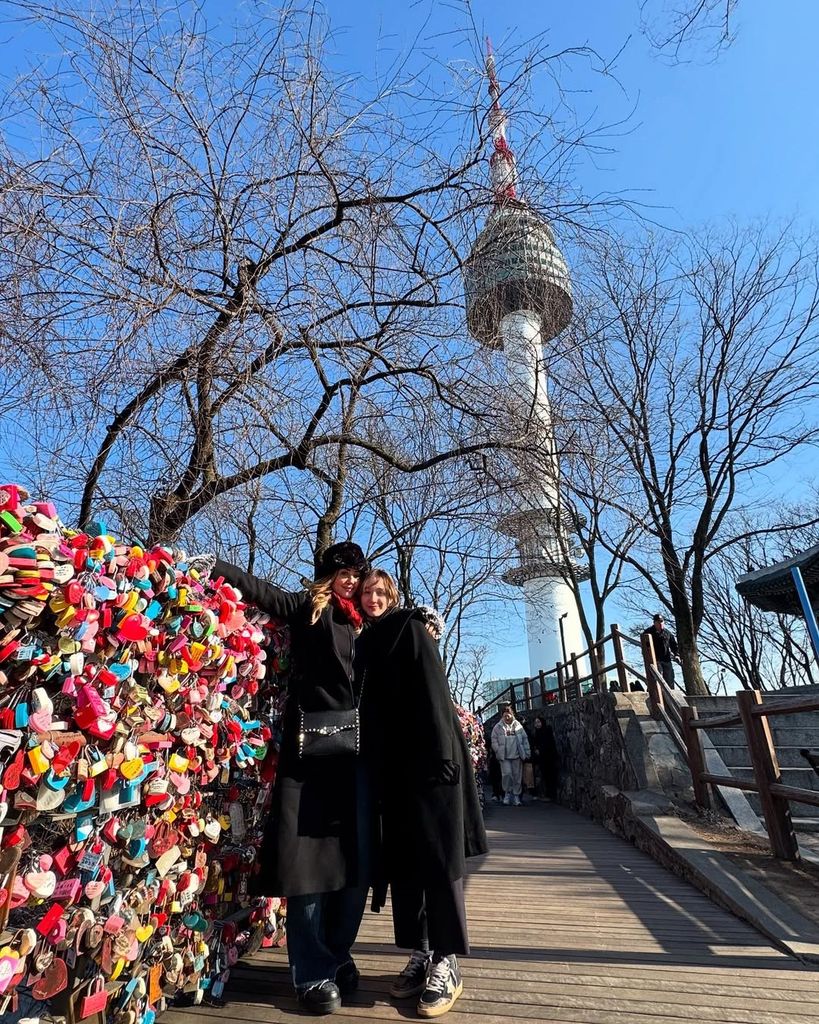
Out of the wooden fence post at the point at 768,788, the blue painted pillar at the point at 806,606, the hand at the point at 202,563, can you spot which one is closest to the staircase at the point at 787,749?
the blue painted pillar at the point at 806,606

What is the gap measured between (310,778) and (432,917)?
0.66 m

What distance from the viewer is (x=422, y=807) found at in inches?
92.1

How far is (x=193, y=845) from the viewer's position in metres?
2.24

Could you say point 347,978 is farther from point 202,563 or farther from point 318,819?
point 202,563

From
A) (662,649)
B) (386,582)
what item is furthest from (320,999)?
(662,649)

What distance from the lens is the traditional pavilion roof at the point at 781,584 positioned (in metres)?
9.29

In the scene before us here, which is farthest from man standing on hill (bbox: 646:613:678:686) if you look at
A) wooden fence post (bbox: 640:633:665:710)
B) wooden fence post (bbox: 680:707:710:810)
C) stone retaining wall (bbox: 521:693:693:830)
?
wooden fence post (bbox: 680:707:710:810)

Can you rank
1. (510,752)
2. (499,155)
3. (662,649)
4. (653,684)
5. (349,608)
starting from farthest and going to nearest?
1. (662,649)
2. (510,752)
3. (653,684)
4. (499,155)
5. (349,608)

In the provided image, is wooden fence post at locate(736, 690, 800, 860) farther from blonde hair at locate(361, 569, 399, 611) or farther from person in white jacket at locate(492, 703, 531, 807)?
person in white jacket at locate(492, 703, 531, 807)

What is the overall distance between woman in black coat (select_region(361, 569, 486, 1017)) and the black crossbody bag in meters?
0.17

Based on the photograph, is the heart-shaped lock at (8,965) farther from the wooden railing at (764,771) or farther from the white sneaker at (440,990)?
the wooden railing at (764,771)

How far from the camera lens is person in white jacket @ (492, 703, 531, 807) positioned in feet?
36.0

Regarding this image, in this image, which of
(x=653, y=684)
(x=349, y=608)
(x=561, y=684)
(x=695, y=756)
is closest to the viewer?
(x=349, y=608)

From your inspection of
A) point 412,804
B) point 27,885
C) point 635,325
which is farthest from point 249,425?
point 635,325
